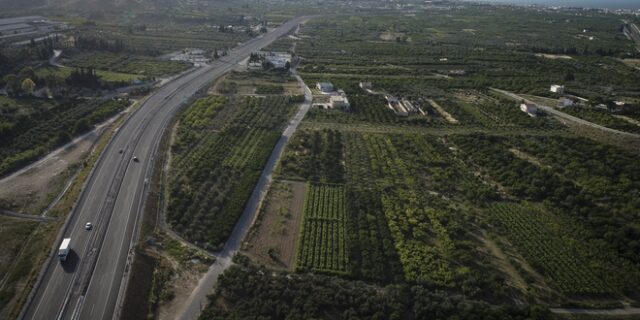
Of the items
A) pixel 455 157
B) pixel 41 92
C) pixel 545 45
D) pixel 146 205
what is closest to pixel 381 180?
pixel 455 157

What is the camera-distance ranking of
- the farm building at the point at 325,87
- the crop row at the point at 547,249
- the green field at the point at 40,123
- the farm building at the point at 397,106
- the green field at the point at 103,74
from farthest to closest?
the green field at the point at 103,74
the farm building at the point at 325,87
the farm building at the point at 397,106
the green field at the point at 40,123
the crop row at the point at 547,249

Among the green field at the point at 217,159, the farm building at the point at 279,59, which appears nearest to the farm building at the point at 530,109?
the green field at the point at 217,159

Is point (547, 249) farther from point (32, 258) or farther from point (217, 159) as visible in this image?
point (32, 258)

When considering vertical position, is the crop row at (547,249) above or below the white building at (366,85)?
below

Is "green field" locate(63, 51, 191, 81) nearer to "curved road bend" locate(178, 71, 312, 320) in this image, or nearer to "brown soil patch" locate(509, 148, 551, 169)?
"curved road bend" locate(178, 71, 312, 320)

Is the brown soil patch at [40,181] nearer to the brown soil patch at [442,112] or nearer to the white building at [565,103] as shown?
the brown soil patch at [442,112]

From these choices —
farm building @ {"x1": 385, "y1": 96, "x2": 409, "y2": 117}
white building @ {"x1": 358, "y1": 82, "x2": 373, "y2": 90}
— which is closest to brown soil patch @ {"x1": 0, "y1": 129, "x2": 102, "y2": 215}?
farm building @ {"x1": 385, "y1": 96, "x2": 409, "y2": 117}
